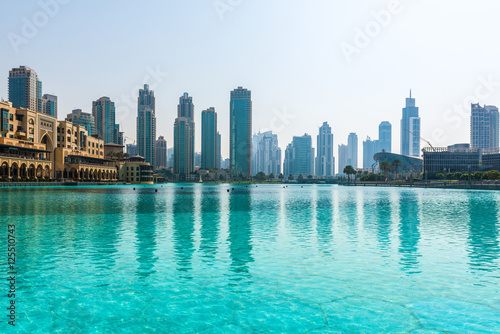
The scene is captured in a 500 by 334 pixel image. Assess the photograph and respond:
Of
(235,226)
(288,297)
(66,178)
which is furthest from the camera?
(66,178)

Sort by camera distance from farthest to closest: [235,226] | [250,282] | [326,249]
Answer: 1. [235,226]
2. [326,249]
3. [250,282]

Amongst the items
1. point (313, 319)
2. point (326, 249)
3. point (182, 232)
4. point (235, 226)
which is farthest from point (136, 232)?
point (313, 319)

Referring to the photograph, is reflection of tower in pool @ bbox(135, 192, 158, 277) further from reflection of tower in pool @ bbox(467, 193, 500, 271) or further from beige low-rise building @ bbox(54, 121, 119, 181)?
beige low-rise building @ bbox(54, 121, 119, 181)

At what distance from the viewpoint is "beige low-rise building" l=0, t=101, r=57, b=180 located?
118094 millimetres

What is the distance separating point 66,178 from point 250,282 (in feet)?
532

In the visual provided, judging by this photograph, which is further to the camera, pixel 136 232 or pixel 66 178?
pixel 66 178

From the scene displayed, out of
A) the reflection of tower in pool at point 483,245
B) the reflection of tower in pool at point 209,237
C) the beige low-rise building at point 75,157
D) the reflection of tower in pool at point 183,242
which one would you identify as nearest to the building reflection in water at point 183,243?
the reflection of tower in pool at point 183,242

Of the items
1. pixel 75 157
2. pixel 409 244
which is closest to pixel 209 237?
pixel 409 244

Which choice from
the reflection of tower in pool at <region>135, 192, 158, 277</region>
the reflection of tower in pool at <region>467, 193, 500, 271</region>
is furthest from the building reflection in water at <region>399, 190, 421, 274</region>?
the reflection of tower in pool at <region>135, 192, 158, 277</region>

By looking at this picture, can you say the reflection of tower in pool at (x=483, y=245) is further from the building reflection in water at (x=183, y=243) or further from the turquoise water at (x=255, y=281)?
the building reflection in water at (x=183, y=243)

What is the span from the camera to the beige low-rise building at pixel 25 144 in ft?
387

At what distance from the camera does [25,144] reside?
129500 millimetres

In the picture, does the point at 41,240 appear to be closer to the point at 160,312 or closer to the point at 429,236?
the point at 160,312

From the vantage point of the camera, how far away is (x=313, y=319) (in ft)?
34.0
